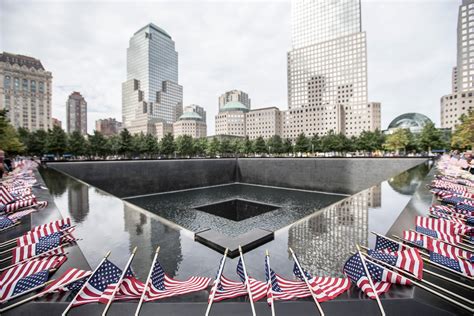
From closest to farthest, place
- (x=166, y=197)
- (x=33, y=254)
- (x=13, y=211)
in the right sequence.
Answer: (x=33, y=254), (x=13, y=211), (x=166, y=197)

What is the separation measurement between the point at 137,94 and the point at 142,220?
4948 inches

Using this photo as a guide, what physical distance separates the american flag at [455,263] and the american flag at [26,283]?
14.8ft

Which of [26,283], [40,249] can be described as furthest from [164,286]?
[40,249]

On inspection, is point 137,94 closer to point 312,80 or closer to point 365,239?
point 312,80

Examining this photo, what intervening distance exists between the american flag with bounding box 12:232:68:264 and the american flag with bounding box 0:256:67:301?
0.25 meters

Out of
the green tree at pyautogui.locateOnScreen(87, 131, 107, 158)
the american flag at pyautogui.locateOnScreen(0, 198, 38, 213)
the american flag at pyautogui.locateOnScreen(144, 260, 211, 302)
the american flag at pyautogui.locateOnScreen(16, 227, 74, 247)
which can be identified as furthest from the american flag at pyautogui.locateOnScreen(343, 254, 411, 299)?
the green tree at pyautogui.locateOnScreen(87, 131, 107, 158)

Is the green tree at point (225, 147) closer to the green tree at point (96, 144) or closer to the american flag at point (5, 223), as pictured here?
the green tree at point (96, 144)

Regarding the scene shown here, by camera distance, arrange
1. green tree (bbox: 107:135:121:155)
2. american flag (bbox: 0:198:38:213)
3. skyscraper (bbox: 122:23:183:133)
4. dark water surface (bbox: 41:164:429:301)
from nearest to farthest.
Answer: dark water surface (bbox: 41:164:429:301) → american flag (bbox: 0:198:38:213) → green tree (bbox: 107:135:121:155) → skyscraper (bbox: 122:23:183:133)

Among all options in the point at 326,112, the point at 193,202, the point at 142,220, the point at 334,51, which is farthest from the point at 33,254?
the point at 334,51

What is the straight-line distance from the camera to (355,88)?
84.8 m

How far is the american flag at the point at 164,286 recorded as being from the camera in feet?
7.15

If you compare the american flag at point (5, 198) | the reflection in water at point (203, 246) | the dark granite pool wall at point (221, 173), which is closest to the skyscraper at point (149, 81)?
the dark granite pool wall at point (221, 173)

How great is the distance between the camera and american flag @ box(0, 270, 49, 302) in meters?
2.19

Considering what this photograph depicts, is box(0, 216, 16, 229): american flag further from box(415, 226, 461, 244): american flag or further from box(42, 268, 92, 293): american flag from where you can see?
box(415, 226, 461, 244): american flag
